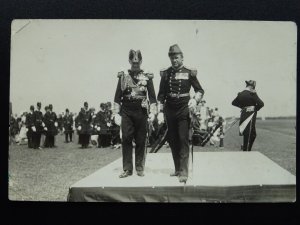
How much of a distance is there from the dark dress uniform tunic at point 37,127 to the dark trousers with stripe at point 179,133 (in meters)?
1.17

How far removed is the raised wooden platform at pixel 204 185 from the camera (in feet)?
14.1

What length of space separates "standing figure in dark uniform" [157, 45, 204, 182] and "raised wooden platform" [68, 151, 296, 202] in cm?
21

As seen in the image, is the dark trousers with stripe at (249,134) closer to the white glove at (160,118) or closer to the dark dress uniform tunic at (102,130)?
the white glove at (160,118)

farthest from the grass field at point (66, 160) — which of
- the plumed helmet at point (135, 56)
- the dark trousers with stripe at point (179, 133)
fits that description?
the plumed helmet at point (135, 56)

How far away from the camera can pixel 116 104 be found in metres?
4.46

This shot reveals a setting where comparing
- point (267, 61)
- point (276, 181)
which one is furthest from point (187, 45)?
point (276, 181)

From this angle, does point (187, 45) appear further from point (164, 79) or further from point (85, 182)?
point (85, 182)

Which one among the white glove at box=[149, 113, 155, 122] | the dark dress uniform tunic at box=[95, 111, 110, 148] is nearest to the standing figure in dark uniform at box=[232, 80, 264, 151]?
the white glove at box=[149, 113, 155, 122]

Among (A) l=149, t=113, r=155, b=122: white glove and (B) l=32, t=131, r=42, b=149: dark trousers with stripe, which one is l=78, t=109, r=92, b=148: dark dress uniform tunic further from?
(A) l=149, t=113, r=155, b=122: white glove

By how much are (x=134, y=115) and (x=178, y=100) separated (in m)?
0.42

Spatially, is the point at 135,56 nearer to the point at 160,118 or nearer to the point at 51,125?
the point at 160,118

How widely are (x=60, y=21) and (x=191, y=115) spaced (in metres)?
1.47

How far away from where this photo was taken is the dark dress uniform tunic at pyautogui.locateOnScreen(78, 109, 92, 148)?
4.48 meters
